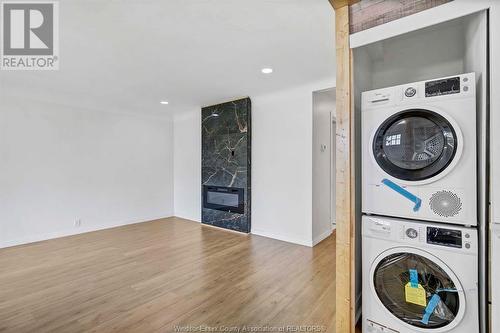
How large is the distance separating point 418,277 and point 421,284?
42 mm

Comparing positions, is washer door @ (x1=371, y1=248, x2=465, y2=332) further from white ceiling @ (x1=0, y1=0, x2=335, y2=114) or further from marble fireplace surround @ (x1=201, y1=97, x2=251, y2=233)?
marble fireplace surround @ (x1=201, y1=97, x2=251, y2=233)

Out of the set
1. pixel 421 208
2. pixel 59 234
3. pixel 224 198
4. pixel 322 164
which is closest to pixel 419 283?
pixel 421 208

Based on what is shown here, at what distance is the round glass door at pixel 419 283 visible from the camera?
148cm

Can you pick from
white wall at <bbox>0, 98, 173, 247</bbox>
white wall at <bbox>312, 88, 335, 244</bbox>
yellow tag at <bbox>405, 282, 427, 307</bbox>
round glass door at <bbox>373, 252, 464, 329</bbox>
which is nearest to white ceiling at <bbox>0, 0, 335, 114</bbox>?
white wall at <bbox>0, 98, 173, 247</bbox>

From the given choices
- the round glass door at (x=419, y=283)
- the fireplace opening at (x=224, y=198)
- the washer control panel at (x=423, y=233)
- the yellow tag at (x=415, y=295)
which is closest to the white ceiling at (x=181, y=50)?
the washer control panel at (x=423, y=233)

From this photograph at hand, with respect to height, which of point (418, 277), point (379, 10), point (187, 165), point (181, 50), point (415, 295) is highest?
point (181, 50)

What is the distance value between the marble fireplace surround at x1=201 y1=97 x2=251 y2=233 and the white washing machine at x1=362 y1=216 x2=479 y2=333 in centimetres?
291

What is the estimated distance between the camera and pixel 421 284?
1550 millimetres

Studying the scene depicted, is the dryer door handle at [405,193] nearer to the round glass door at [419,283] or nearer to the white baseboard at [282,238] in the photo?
the round glass door at [419,283]

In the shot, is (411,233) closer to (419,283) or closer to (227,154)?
(419,283)

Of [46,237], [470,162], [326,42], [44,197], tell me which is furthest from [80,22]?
[46,237]

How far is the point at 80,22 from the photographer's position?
6.56 ft

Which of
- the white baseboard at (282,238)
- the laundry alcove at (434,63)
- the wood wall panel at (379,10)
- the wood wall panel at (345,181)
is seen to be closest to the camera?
the laundry alcove at (434,63)

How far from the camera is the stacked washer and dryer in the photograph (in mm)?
1416
